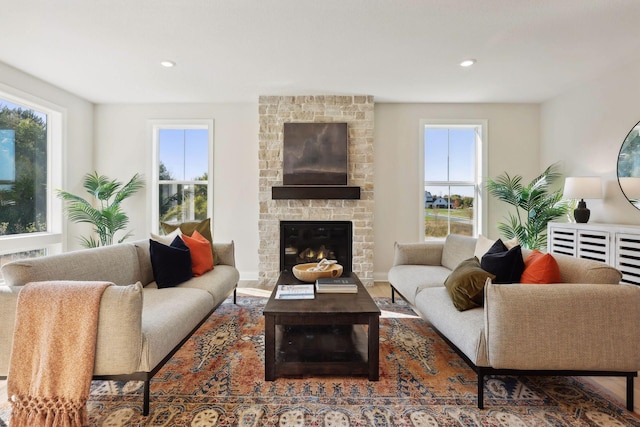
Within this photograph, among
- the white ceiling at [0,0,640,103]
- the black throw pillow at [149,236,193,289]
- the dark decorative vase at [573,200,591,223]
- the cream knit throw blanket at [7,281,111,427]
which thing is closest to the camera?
the cream knit throw blanket at [7,281,111,427]

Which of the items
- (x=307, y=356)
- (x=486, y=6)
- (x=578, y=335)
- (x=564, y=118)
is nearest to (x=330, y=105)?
(x=486, y=6)

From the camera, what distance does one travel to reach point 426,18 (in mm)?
2615

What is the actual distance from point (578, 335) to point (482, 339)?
0.47 meters

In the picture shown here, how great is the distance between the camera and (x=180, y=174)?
4.96 metres

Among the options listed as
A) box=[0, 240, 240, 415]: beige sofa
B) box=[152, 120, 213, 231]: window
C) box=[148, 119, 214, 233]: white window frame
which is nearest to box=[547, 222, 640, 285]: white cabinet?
box=[0, 240, 240, 415]: beige sofa

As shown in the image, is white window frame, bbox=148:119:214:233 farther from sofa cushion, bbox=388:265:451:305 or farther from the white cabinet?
the white cabinet

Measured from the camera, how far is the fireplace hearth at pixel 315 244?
4617mm

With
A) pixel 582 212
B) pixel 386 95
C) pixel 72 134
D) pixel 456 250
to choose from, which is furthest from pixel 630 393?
pixel 72 134

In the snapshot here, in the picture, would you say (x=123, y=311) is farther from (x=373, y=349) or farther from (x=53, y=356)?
(x=373, y=349)

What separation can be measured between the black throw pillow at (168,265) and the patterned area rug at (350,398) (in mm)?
618

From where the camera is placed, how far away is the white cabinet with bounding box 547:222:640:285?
9.48ft

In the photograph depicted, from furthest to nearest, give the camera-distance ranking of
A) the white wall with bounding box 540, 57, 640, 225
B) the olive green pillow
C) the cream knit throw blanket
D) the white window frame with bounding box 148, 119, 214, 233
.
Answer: the white window frame with bounding box 148, 119, 214, 233 → the white wall with bounding box 540, 57, 640, 225 → the olive green pillow → the cream knit throw blanket

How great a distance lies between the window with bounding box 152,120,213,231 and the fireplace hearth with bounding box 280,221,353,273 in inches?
53.5

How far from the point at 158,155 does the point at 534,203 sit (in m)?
5.31
